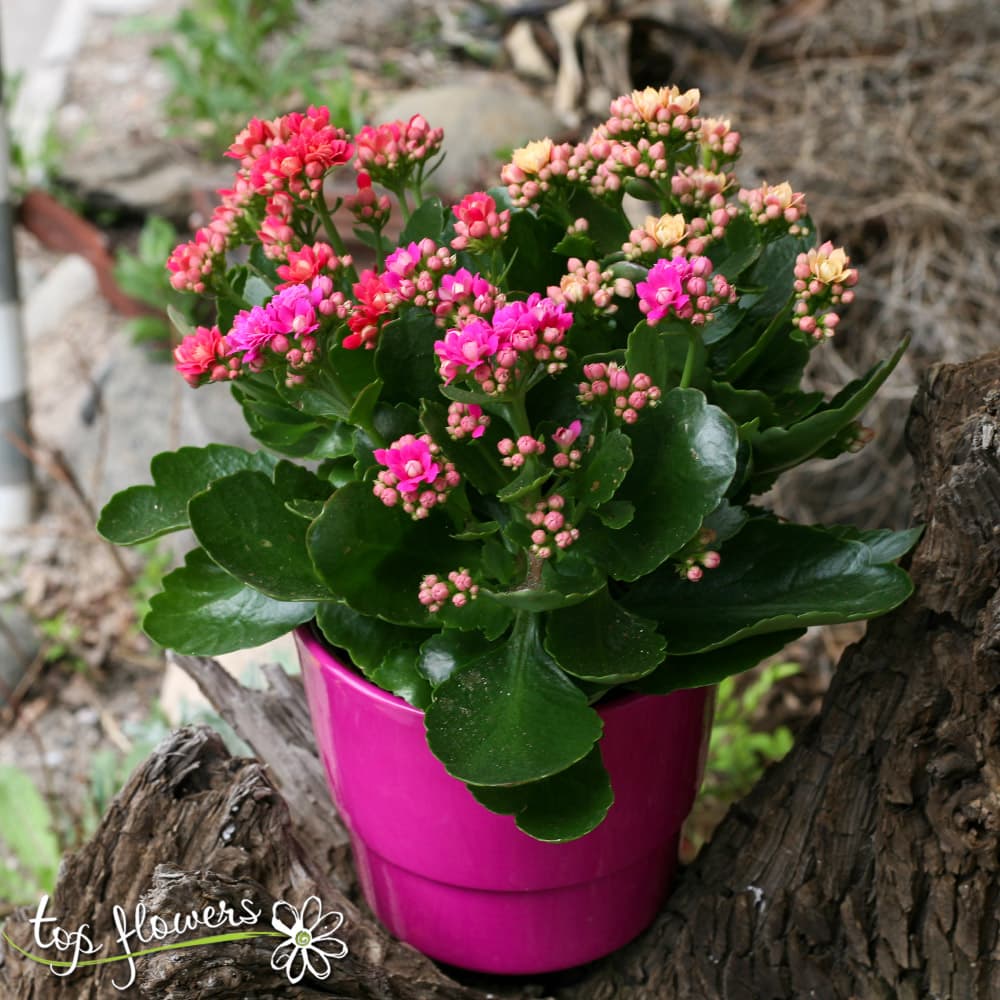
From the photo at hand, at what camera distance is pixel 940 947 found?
909 millimetres

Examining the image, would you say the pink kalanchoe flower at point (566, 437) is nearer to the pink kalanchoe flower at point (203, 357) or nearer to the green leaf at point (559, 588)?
the green leaf at point (559, 588)

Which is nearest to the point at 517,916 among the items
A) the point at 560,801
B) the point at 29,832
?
the point at 560,801

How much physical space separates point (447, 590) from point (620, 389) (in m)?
0.17

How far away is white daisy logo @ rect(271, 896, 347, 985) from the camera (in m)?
0.93

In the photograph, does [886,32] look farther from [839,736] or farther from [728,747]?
[839,736]

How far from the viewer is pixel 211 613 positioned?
3.10ft

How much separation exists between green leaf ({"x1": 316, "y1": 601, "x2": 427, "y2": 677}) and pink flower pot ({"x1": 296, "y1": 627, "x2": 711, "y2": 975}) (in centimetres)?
3

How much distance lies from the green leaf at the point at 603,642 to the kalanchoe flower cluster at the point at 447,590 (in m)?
0.06

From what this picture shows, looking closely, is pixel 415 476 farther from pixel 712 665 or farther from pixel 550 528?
pixel 712 665

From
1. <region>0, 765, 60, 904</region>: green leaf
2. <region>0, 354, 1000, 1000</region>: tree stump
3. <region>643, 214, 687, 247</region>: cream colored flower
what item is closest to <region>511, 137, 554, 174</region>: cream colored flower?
<region>643, 214, 687, 247</region>: cream colored flower

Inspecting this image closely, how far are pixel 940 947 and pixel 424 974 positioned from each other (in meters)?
0.40

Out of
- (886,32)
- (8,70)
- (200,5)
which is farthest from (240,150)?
(8,70)

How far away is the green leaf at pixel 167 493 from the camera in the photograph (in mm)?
926

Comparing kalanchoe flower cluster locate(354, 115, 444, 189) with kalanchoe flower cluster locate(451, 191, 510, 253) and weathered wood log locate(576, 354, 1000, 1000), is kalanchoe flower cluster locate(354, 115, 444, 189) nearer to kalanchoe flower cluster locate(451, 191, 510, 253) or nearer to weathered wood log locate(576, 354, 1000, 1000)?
kalanchoe flower cluster locate(451, 191, 510, 253)
